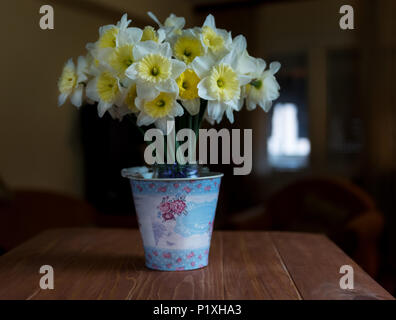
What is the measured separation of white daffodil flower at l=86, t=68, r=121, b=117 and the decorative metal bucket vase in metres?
0.18

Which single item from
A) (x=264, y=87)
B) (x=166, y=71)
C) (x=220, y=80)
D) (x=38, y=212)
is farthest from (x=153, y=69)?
(x=38, y=212)

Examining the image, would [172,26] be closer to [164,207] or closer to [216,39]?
[216,39]

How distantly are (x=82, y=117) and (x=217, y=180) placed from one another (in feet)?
10.0

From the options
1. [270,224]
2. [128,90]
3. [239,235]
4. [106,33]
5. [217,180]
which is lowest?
[270,224]

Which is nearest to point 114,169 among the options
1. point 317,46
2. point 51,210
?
point 51,210

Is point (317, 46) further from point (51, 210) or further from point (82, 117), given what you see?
point (51, 210)

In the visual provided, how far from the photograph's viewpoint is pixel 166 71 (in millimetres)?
999

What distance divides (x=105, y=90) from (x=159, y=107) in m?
0.13

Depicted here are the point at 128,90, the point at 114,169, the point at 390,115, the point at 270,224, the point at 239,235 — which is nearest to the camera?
the point at 128,90

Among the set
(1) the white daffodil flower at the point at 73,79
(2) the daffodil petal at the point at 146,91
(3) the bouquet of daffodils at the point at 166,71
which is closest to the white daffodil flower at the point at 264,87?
(3) the bouquet of daffodils at the point at 166,71

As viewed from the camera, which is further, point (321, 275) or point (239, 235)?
point (239, 235)

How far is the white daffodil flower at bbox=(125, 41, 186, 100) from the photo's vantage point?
0.99 metres

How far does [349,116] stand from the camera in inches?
199

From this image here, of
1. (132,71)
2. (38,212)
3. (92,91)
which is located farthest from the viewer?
(38,212)
